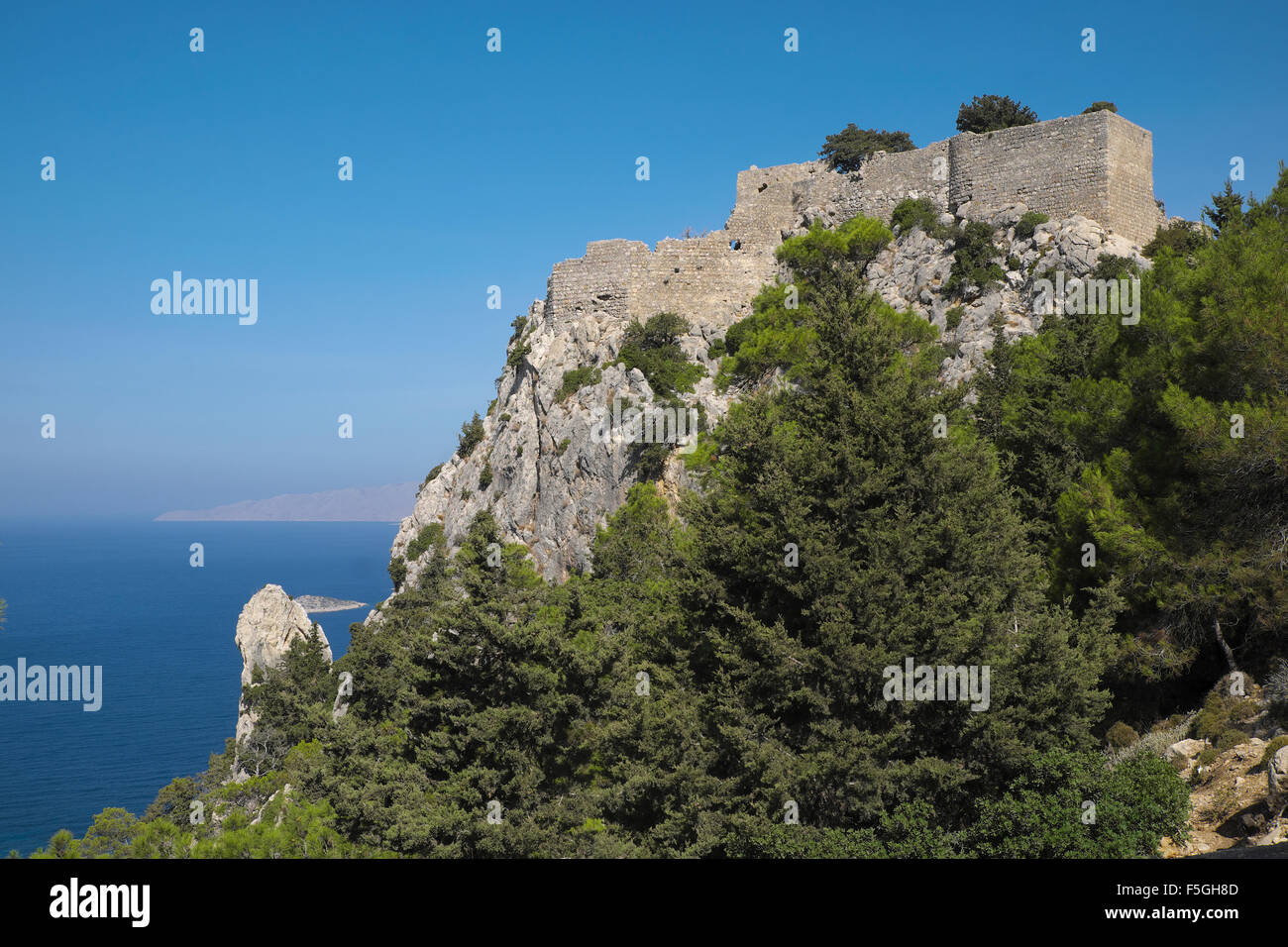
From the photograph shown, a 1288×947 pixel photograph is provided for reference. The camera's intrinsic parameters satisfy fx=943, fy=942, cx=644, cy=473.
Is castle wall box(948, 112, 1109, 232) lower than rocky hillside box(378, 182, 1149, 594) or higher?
higher

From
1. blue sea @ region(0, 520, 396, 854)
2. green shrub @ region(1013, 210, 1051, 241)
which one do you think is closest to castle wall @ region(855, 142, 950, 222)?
green shrub @ region(1013, 210, 1051, 241)

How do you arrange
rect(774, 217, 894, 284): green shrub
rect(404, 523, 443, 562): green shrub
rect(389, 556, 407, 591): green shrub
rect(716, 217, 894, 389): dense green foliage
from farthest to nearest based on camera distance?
rect(389, 556, 407, 591): green shrub < rect(404, 523, 443, 562): green shrub < rect(774, 217, 894, 284): green shrub < rect(716, 217, 894, 389): dense green foliage

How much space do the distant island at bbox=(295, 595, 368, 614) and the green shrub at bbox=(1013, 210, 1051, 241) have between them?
11033 centimetres

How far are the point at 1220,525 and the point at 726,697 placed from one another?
8.48m

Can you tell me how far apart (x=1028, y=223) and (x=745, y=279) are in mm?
10546

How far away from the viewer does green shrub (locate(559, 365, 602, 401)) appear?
35344 millimetres

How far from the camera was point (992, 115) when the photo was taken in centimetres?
3600

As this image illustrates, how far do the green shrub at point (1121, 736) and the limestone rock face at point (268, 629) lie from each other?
42.7 m

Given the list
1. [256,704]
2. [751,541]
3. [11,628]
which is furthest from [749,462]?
[11,628]

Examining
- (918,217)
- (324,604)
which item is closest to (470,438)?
(918,217)

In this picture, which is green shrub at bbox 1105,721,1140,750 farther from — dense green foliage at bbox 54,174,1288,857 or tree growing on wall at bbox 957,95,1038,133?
tree growing on wall at bbox 957,95,1038,133
